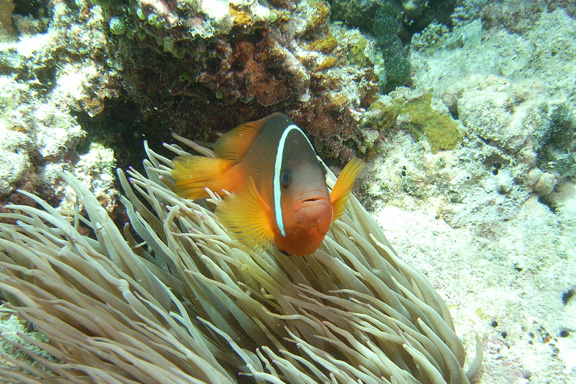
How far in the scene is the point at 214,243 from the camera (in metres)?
1.50

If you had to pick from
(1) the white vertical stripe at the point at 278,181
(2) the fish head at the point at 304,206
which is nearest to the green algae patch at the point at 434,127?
(1) the white vertical stripe at the point at 278,181

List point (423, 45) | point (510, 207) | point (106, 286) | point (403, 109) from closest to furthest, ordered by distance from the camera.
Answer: point (106, 286) < point (510, 207) < point (403, 109) < point (423, 45)

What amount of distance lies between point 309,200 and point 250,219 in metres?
0.23

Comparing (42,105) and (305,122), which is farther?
(305,122)

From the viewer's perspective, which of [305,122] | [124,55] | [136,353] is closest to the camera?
[136,353]

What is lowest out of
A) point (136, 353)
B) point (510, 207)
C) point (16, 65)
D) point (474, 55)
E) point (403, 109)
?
point (510, 207)

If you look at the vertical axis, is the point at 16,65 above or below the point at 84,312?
above

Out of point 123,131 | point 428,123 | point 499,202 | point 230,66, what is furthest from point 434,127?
point 123,131

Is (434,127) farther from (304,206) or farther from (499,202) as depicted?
(304,206)

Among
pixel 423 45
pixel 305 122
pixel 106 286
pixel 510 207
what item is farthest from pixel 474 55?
pixel 106 286

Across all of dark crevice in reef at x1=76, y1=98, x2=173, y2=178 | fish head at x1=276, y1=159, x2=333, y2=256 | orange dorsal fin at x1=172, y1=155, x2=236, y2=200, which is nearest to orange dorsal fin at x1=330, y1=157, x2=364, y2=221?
fish head at x1=276, y1=159, x2=333, y2=256

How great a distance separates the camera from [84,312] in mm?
1152

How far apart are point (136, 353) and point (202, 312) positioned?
1.32 feet

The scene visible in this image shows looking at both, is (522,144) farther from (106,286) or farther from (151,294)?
(106,286)
